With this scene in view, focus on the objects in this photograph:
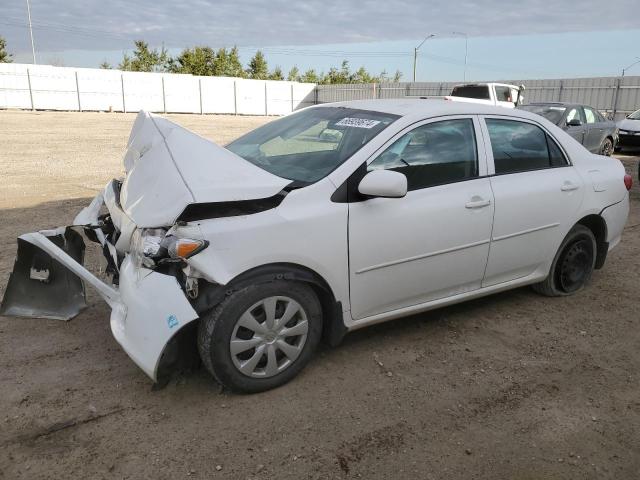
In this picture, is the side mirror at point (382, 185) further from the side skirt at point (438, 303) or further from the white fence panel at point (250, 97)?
the white fence panel at point (250, 97)

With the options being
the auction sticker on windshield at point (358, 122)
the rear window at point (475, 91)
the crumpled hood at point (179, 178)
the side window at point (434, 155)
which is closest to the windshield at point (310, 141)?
the auction sticker on windshield at point (358, 122)

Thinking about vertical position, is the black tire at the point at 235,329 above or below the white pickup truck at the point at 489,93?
below

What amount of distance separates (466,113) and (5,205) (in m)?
6.58

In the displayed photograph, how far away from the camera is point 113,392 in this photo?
314cm

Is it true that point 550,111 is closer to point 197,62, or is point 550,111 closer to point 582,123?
point 582,123

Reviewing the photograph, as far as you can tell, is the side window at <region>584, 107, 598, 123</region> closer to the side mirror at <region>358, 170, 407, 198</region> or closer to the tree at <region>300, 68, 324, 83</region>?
the side mirror at <region>358, 170, 407, 198</region>

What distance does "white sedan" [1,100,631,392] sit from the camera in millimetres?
2891

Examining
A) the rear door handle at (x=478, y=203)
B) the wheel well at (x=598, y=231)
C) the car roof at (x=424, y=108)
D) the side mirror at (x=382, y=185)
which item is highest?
the car roof at (x=424, y=108)

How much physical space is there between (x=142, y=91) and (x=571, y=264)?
37.7 m

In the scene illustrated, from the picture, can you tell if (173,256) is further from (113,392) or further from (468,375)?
(468,375)

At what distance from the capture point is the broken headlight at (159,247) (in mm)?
2793

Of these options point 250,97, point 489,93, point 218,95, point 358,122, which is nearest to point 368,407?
point 358,122

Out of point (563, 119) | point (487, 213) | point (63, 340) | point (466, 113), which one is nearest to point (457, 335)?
point (487, 213)

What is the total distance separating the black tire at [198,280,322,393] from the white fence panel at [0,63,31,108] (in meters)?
35.7
